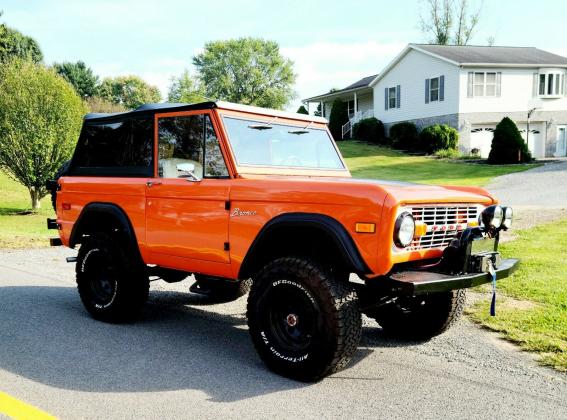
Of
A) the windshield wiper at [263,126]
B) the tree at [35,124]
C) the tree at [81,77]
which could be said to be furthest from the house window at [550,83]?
the tree at [81,77]

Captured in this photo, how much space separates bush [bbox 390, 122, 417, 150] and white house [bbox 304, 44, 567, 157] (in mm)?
1019

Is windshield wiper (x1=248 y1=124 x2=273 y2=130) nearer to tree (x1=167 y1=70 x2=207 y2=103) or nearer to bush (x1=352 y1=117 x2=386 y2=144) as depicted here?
bush (x1=352 y1=117 x2=386 y2=144)

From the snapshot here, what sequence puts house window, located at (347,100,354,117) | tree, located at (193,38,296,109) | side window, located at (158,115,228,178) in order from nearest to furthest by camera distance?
side window, located at (158,115,228,178) → house window, located at (347,100,354,117) → tree, located at (193,38,296,109)

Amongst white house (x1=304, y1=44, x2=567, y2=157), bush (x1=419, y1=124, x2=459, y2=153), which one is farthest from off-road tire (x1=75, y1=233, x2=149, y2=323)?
white house (x1=304, y1=44, x2=567, y2=157)

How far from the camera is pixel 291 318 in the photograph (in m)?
4.22

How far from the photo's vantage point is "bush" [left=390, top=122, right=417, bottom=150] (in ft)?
114

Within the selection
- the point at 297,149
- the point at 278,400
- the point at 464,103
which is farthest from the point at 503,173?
the point at 278,400

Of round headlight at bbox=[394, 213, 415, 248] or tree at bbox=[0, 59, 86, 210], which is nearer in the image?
round headlight at bbox=[394, 213, 415, 248]

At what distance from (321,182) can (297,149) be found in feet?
4.66

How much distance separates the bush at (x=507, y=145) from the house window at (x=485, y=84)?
4.43m

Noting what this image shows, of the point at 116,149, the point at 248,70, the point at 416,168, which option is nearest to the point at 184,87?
the point at 248,70

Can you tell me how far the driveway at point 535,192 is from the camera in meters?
13.7

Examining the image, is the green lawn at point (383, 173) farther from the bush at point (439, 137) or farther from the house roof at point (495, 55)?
the house roof at point (495, 55)

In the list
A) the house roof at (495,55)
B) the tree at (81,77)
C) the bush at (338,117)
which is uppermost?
the tree at (81,77)
